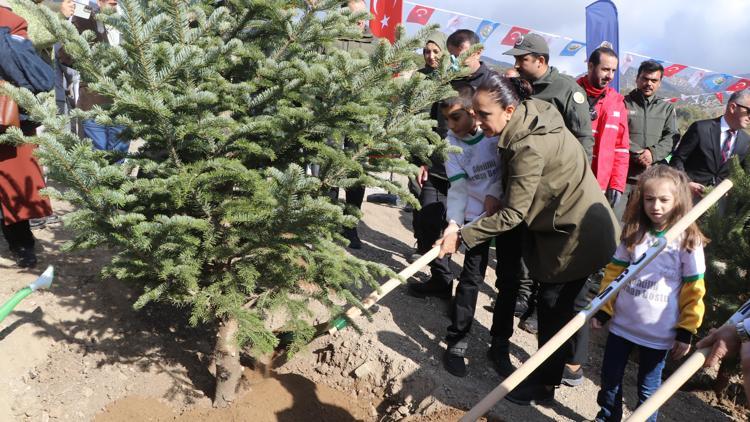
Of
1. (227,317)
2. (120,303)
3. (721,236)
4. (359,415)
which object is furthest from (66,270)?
(721,236)

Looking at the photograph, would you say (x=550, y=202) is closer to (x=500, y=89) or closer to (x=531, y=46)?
(x=500, y=89)

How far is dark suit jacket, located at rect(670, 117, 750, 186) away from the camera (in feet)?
16.3

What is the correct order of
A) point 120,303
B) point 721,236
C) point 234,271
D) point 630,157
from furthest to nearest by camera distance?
point 630,157 → point 721,236 → point 120,303 → point 234,271

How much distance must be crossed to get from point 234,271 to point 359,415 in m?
1.29

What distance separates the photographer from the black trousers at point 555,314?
3357mm

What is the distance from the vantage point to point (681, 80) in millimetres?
13961

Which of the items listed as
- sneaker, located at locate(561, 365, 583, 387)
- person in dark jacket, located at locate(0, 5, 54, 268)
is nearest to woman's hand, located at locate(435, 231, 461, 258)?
sneaker, located at locate(561, 365, 583, 387)

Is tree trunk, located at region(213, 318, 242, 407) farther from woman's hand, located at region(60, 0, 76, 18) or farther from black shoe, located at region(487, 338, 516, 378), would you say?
woman's hand, located at region(60, 0, 76, 18)

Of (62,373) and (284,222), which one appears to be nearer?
(284,222)

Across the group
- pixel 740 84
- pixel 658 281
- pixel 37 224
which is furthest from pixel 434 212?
pixel 740 84

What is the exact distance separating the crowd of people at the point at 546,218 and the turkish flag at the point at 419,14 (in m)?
7.43

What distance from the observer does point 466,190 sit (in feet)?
11.9

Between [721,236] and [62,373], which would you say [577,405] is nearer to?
[721,236]

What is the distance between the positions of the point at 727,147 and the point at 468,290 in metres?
3.07
